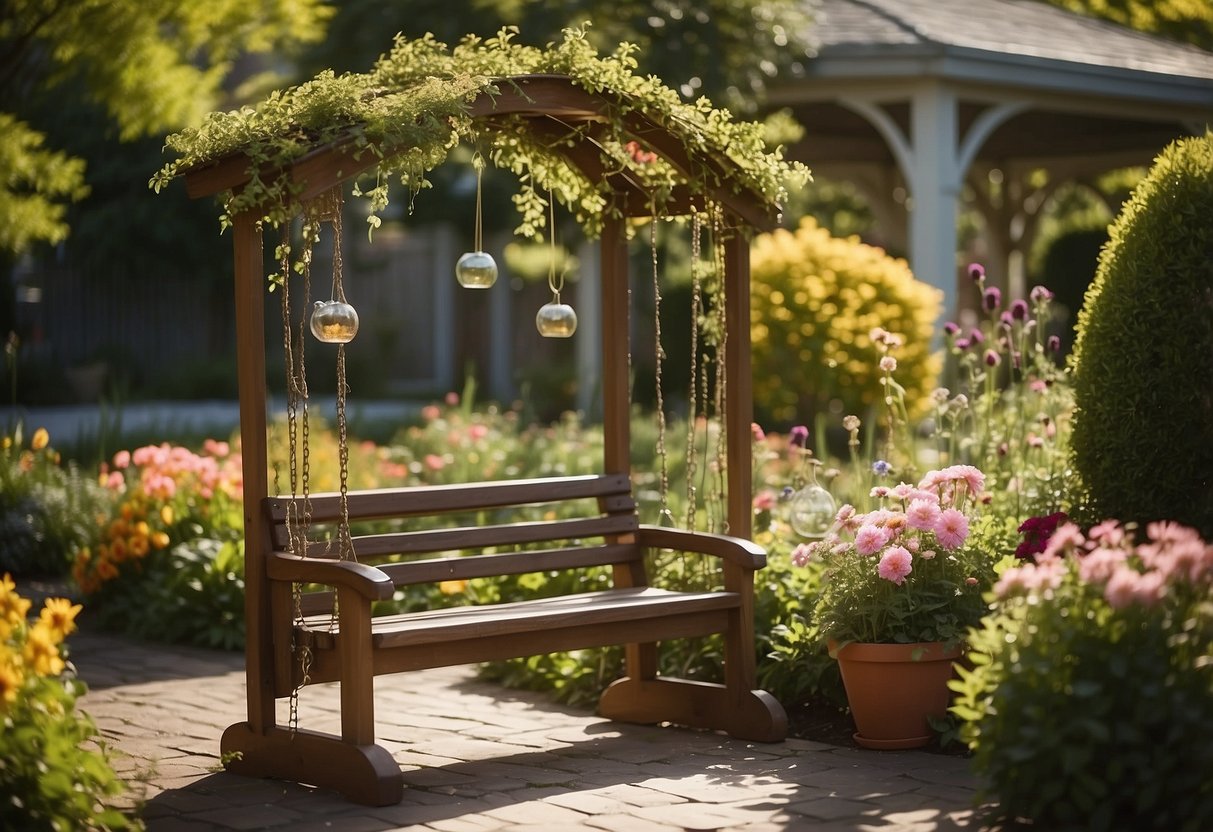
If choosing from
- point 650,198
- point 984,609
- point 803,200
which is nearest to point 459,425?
point 650,198

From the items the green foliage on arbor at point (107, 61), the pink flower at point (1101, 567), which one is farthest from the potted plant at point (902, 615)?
the green foliage on arbor at point (107, 61)

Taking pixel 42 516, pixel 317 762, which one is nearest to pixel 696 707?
pixel 317 762

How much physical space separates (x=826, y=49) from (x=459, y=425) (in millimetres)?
4036

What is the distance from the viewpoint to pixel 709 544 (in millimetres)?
5121

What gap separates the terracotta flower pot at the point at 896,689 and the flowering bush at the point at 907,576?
58mm

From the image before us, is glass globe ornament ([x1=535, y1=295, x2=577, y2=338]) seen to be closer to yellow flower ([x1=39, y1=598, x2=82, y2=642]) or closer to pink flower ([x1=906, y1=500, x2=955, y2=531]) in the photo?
pink flower ([x1=906, y1=500, x2=955, y2=531])

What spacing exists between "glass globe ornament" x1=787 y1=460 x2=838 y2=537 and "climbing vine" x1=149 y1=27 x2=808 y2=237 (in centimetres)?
112

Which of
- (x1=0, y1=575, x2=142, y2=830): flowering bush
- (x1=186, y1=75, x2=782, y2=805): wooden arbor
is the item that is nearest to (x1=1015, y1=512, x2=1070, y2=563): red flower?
(x1=186, y1=75, x2=782, y2=805): wooden arbor

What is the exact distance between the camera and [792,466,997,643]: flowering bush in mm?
4723

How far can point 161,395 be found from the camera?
62.3ft

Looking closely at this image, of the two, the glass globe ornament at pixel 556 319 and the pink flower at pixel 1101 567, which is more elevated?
the glass globe ornament at pixel 556 319

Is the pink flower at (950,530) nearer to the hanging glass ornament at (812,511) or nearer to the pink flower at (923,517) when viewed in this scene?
the pink flower at (923,517)

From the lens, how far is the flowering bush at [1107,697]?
3.31 metres

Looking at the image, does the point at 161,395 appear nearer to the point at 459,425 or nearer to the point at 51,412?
the point at 51,412
